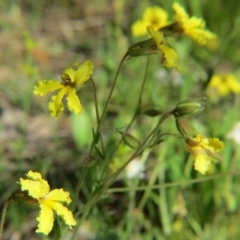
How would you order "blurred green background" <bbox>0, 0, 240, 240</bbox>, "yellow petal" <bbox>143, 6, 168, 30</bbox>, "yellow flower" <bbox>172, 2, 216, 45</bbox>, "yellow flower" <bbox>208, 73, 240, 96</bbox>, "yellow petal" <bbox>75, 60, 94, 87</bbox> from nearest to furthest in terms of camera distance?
1. "yellow petal" <bbox>75, 60, 94, 87</bbox>
2. "yellow flower" <bbox>172, 2, 216, 45</bbox>
3. "yellow petal" <bbox>143, 6, 168, 30</bbox>
4. "blurred green background" <bbox>0, 0, 240, 240</bbox>
5. "yellow flower" <bbox>208, 73, 240, 96</bbox>

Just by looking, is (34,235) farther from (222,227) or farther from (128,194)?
(222,227)

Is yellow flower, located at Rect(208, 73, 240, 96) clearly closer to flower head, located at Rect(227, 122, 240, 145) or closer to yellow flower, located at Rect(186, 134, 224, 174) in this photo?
flower head, located at Rect(227, 122, 240, 145)

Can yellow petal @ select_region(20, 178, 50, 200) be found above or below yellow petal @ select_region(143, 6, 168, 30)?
below

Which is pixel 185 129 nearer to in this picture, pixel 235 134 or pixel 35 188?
pixel 35 188

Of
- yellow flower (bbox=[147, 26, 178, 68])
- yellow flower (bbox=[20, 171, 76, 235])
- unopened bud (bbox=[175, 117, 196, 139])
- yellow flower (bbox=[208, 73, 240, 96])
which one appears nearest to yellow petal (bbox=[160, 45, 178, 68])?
yellow flower (bbox=[147, 26, 178, 68])

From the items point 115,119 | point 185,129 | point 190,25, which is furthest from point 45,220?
point 115,119

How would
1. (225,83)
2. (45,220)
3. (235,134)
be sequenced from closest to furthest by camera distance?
1. (45,220)
2. (235,134)
3. (225,83)

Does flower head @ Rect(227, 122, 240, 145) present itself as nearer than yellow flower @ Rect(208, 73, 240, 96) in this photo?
Yes
